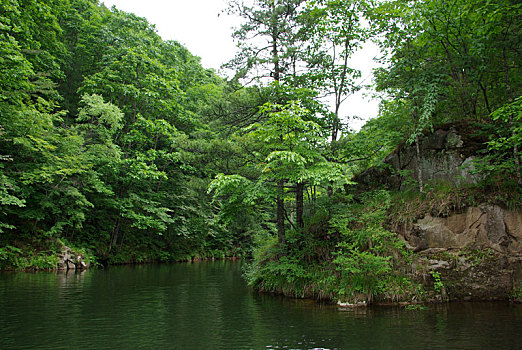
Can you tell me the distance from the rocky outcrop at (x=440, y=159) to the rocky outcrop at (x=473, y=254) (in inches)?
57.5

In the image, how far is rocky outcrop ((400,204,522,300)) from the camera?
923 centimetres

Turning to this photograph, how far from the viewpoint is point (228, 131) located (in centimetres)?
1340

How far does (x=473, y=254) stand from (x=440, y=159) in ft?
10.8

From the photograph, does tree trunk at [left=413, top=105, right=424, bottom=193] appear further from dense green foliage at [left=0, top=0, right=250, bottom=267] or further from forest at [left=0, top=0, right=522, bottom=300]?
dense green foliage at [left=0, top=0, right=250, bottom=267]

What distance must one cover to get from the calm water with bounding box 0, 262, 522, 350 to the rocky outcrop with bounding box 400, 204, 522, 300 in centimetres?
71

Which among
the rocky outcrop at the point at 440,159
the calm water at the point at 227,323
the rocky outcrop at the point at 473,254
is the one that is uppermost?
the rocky outcrop at the point at 440,159

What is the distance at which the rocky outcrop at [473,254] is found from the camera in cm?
923

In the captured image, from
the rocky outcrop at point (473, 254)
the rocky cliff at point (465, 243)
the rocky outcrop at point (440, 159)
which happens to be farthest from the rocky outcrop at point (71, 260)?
the rocky outcrop at point (473, 254)

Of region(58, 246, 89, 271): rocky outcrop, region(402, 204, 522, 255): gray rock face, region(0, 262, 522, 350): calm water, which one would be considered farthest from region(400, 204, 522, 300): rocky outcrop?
region(58, 246, 89, 271): rocky outcrop

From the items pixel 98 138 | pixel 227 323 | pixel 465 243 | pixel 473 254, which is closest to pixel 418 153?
pixel 465 243

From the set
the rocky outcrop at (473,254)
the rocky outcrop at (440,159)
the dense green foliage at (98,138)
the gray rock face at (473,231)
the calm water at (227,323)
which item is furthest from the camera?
the dense green foliage at (98,138)

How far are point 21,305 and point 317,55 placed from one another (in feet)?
38.7

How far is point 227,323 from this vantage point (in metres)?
7.38

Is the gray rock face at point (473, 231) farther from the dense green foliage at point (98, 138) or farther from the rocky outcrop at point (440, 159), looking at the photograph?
the dense green foliage at point (98, 138)
